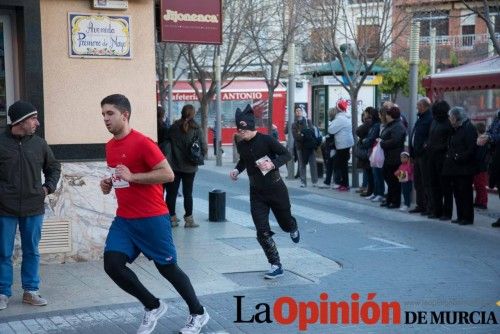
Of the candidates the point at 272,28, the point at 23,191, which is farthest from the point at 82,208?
the point at 272,28

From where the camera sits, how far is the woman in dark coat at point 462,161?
11555 mm

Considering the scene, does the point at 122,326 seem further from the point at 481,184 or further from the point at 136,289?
the point at 481,184

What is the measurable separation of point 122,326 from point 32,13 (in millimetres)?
3924

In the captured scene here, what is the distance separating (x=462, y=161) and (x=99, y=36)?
5922 millimetres

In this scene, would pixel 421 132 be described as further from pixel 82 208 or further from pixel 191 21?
pixel 82 208

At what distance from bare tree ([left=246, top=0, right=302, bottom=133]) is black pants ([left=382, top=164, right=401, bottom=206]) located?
Result: 9.17 meters

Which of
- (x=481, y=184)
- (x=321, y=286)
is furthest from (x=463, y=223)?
(x=321, y=286)

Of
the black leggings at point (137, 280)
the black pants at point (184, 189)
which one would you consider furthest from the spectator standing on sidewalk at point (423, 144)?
the black leggings at point (137, 280)

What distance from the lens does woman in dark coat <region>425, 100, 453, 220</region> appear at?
39.7 ft

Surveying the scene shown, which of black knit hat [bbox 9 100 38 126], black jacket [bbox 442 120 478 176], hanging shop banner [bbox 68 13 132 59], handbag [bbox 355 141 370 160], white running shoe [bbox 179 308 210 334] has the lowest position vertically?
white running shoe [bbox 179 308 210 334]

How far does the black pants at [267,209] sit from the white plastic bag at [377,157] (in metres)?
6.31

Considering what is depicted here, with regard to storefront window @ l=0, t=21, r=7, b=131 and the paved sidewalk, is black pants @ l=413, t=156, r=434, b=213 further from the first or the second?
storefront window @ l=0, t=21, r=7, b=131

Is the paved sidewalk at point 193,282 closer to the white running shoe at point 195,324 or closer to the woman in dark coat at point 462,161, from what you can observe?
the white running shoe at point 195,324

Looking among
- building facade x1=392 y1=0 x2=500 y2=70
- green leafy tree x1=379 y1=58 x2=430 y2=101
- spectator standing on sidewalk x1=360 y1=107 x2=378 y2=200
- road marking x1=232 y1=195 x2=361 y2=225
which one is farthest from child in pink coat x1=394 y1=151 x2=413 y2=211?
green leafy tree x1=379 y1=58 x2=430 y2=101
